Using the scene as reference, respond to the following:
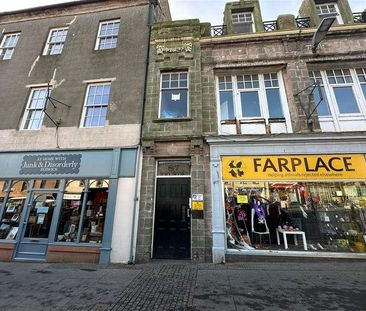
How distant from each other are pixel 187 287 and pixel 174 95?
7.26 meters

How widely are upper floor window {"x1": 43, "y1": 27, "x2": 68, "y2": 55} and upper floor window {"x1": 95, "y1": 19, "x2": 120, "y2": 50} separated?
2025 mm

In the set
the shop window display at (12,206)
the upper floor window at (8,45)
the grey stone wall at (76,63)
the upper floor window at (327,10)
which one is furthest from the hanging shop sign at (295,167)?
the upper floor window at (8,45)

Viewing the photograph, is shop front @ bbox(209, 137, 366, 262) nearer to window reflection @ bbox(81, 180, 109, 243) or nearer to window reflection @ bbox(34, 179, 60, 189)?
window reflection @ bbox(81, 180, 109, 243)

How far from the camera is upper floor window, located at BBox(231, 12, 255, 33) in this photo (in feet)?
34.3

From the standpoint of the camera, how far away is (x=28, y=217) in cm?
840

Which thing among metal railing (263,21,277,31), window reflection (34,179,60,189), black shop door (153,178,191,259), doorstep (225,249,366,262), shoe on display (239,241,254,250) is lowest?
doorstep (225,249,366,262)

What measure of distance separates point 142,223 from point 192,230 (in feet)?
5.96

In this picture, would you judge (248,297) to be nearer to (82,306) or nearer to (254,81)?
(82,306)

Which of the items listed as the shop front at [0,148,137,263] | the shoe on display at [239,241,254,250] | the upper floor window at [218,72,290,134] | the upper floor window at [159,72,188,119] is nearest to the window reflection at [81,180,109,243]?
the shop front at [0,148,137,263]

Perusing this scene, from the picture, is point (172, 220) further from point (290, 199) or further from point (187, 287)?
point (290, 199)

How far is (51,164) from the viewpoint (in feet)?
28.9

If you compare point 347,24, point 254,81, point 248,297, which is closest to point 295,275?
point 248,297

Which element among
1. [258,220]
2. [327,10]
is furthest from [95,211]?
[327,10]

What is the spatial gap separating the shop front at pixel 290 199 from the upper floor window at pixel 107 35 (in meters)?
8.11
